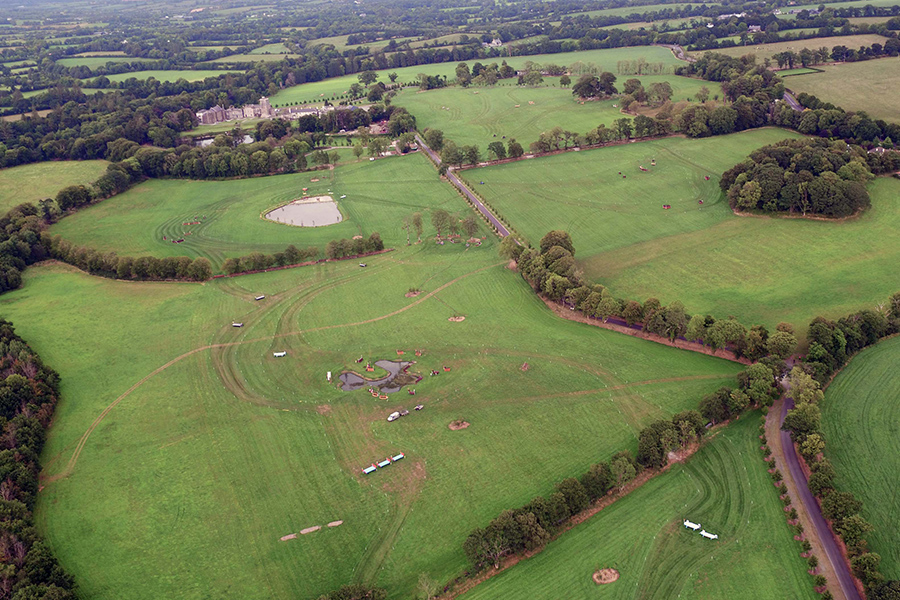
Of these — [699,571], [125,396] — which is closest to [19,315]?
[125,396]

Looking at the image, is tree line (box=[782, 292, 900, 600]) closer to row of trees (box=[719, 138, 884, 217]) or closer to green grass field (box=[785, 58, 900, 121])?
row of trees (box=[719, 138, 884, 217])

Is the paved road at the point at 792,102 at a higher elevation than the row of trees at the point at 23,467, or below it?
higher

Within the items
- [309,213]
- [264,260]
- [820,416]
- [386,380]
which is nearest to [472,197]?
[309,213]

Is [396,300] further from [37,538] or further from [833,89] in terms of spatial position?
[833,89]

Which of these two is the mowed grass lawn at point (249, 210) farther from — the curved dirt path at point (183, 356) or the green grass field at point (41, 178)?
the curved dirt path at point (183, 356)

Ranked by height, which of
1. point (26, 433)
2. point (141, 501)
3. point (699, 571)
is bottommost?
point (699, 571)

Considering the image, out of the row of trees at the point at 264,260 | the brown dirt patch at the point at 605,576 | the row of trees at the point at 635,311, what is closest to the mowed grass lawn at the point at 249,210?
the row of trees at the point at 264,260

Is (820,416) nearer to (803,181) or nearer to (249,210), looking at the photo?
(803,181)
